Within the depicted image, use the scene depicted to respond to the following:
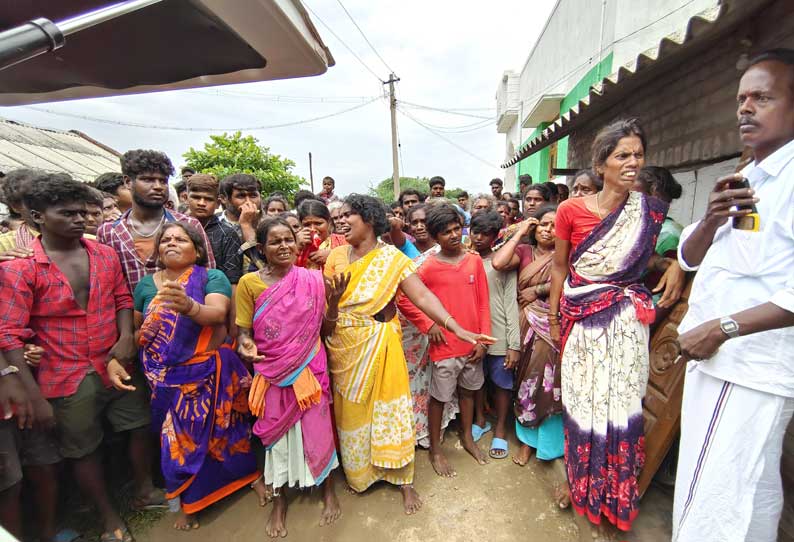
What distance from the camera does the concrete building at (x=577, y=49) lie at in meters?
6.21

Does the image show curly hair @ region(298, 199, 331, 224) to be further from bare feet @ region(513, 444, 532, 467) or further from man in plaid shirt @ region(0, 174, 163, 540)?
bare feet @ region(513, 444, 532, 467)

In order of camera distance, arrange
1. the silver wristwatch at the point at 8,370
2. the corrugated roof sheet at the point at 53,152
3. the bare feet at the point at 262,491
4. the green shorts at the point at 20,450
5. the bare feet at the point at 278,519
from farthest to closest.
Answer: the corrugated roof sheet at the point at 53,152, the bare feet at the point at 262,491, the bare feet at the point at 278,519, the green shorts at the point at 20,450, the silver wristwatch at the point at 8,370

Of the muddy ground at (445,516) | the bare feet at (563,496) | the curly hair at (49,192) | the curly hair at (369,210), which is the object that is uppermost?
the curly hair at (49,192)

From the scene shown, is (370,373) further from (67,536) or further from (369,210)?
(67,536)

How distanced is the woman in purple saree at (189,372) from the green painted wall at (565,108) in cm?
691

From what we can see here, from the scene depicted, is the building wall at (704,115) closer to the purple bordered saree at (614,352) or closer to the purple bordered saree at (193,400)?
the purple bordered saree at (614,352)

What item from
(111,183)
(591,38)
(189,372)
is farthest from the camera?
(591,38)

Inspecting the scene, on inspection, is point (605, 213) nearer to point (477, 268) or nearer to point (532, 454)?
point (477, 268)

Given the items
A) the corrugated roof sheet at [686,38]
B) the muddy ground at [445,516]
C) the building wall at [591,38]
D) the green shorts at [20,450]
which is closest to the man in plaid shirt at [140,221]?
the green shorts at [20,450]

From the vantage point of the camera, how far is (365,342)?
2326 mm

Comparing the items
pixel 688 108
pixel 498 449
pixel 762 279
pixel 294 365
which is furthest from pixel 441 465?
pixel 688 108

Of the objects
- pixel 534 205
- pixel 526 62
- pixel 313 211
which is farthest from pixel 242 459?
pixel 526 62

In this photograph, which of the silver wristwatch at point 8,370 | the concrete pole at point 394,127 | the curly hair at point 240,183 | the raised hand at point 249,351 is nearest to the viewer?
the silver wristwatch at point 8,370

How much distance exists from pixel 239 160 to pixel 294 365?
1654cm
